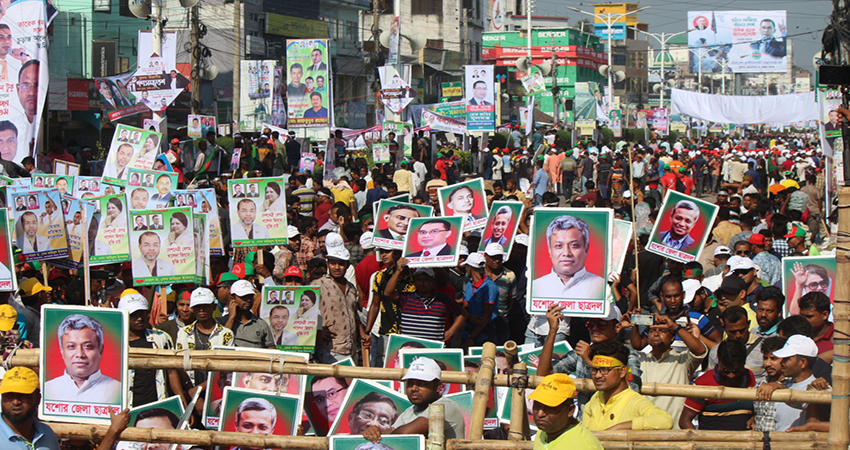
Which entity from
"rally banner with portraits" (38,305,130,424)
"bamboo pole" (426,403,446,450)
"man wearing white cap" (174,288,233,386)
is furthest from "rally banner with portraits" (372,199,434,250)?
"bamboo pole" (426,403,446,450)

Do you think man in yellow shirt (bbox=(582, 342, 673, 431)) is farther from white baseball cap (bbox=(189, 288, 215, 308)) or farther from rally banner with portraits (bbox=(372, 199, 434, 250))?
rally banner with portraits (bbox=(372, 199, 434, 250))

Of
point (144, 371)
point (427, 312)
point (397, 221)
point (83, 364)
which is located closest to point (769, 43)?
point (397, 221)

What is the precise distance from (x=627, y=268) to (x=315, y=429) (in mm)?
5422

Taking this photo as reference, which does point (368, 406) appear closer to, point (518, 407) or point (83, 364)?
point (518, 407)

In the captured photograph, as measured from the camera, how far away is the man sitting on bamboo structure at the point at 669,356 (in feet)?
18.9

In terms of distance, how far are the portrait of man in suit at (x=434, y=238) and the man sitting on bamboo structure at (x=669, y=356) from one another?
2.45m

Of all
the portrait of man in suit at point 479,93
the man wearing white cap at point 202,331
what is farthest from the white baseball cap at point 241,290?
the portrait of man in suit at point 479,93

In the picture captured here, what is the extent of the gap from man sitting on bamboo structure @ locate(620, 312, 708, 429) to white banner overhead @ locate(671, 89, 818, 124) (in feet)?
70.0

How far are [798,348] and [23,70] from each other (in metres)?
12.4

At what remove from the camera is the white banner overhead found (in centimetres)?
2581

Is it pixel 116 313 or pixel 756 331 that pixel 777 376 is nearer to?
pixel 756 331

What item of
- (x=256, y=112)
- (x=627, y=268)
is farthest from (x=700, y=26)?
(x=627, y=268)

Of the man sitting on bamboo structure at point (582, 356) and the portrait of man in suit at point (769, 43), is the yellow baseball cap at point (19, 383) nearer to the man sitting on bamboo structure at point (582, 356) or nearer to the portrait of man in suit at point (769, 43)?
the man sitting on bamboo structure at point (582, 356)

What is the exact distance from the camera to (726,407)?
5.19 meters
